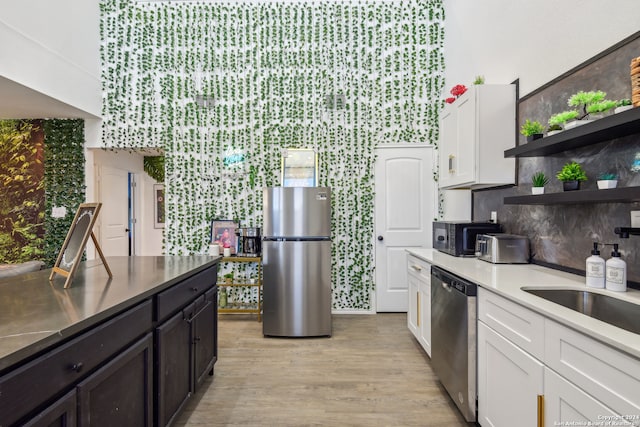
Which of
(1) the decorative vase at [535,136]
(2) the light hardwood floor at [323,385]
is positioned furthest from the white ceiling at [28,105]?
(1) the decorative vase at [535,136]

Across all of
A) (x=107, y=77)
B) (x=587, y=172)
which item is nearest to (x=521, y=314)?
(x=587, y=172)

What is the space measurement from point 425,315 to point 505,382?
1.31 m

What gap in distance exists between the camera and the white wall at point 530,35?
1918mm

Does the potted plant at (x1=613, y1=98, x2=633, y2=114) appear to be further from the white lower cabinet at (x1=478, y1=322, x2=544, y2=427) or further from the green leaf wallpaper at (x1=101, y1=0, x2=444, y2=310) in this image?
the green leaf wallpaper at (x1=101, y1=0, x2=444, y2=310)

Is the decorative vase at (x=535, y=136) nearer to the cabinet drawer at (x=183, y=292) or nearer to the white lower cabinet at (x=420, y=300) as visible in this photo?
the white lower cabinet at (x=420, y=300)

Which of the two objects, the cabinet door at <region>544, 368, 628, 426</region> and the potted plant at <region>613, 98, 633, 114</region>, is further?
the potted plant at <region>613, 98, 633, 114</region>

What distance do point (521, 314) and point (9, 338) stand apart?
6.19 ft

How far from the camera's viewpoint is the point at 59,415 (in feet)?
3.47

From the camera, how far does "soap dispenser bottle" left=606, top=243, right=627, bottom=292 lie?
1614 millimetres

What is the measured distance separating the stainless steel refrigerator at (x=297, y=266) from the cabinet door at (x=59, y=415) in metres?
2.59

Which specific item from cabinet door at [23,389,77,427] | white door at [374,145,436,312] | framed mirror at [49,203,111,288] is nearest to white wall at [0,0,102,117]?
framed mirror at [49,203,111,288]

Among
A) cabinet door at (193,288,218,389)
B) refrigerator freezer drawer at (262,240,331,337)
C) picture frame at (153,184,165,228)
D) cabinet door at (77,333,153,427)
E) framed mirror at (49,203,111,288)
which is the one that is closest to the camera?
cabinet door at (77,333,153,427)

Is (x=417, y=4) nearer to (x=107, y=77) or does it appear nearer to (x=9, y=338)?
(x=107, y=77)

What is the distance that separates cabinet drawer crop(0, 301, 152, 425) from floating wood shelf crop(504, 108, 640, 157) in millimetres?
2268
